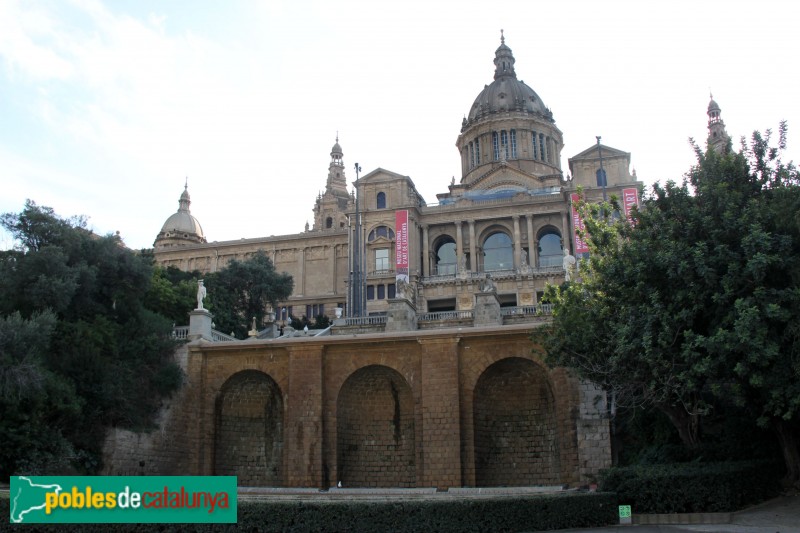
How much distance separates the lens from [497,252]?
68750mm

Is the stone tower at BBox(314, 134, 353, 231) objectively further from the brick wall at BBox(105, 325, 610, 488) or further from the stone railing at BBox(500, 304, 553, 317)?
the brick wall at BBox(105, 325, 610, 488)

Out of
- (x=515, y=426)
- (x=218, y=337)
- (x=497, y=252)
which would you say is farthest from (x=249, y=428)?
(x=497, y=252)

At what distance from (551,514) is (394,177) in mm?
51338

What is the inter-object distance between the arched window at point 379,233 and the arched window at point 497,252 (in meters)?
8.73

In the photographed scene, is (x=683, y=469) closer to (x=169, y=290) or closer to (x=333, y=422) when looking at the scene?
(x=333, y=422)

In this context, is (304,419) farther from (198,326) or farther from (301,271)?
(301,271)

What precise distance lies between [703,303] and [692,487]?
512 centimetres

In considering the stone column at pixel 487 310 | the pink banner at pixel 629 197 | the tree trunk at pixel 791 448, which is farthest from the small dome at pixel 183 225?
the tree trunk at pixel 791 448

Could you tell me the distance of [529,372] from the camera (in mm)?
31359

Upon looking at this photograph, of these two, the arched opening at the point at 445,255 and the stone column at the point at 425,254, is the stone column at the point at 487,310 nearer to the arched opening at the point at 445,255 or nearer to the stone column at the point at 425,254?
the stone column at the point at 425,254

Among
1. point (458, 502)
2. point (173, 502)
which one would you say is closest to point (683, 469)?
point (458, 502)

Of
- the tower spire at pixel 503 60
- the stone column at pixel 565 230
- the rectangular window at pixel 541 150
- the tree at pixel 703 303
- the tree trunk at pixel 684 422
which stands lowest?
the tree trunk at pixel 684 422

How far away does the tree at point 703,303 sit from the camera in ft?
66.2

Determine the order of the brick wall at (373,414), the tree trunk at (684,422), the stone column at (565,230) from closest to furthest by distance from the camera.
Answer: the tree trunk at (684,422)
the brick wall at (373,414)
the stone column at (565,230)
